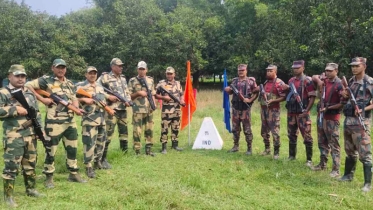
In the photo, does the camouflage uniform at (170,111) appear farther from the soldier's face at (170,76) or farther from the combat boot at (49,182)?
the combat boot at (49,182)

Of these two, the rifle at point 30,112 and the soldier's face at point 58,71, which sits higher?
the soldier's face at point 58,71

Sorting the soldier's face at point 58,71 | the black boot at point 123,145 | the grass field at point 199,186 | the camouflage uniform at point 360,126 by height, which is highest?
the soldier's face at point 58,71

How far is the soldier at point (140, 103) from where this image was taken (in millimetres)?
7086

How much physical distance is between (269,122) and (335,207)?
274 cm

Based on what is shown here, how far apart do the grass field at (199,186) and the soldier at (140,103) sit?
1.77 feet

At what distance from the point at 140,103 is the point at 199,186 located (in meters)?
2.53

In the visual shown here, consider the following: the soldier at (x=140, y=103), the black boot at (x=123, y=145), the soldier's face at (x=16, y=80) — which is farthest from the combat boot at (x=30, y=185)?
the soldier at (x=140, y=103)

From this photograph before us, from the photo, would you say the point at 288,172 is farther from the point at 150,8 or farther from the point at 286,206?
the point at 150,8

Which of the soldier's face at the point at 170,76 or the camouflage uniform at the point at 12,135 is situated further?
the soldier's face at the point at 170,76

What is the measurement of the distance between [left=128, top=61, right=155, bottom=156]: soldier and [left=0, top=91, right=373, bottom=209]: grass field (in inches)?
21.2

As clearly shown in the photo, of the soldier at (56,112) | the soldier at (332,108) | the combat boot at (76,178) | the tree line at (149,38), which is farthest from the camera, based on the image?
the tree line at (149,38)

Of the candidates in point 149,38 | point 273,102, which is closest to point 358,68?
point 273,102

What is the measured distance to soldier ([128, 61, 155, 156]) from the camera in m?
7.09

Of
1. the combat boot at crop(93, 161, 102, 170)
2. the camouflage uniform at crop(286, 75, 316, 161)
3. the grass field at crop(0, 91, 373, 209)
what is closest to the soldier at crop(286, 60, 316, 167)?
the camouflage uniform at crop(286, 75, 316, 161)
